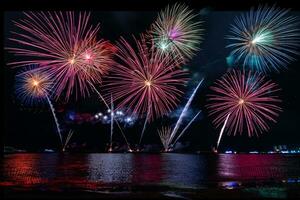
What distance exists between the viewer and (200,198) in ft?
47.8

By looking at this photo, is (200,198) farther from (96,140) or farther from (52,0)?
(96,140)

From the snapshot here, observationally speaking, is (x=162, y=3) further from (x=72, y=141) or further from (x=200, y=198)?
(x=72, y=141)

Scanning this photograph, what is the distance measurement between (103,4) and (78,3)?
95 cm

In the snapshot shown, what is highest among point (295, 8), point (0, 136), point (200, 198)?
point (295, 8)

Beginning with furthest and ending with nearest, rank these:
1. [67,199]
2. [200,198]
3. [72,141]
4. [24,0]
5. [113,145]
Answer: [72,141]
[113,145]
[24,0]
[200,198]
[67,199]

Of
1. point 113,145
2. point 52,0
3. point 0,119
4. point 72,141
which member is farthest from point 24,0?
point 72,141

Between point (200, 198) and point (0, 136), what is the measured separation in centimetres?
863

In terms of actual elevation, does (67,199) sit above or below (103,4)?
below

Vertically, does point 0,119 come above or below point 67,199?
above

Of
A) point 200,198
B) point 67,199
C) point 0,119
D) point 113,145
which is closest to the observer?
point 67,199

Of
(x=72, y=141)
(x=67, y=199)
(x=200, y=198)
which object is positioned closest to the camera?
(x=67, y=199)

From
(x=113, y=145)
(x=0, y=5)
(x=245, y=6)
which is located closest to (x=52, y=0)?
(x=0, y=5)

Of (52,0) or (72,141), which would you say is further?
(72,141)

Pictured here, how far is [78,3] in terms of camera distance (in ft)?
55.9
